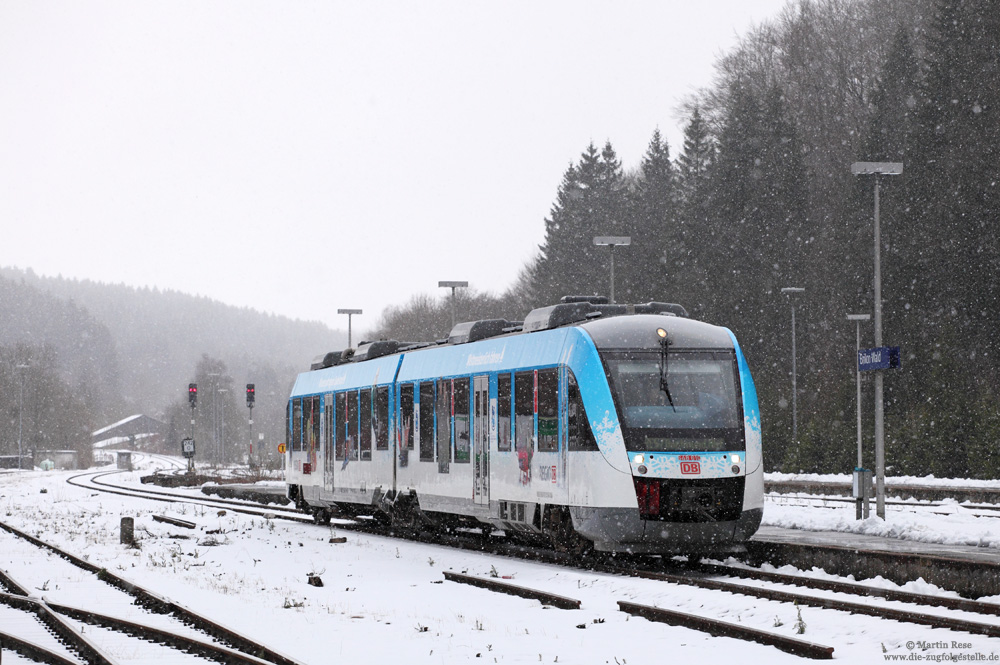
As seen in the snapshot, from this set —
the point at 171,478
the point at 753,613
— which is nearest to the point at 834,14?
the point at 171,478

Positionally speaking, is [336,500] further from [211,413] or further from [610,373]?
[211,413]

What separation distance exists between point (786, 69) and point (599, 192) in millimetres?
20563

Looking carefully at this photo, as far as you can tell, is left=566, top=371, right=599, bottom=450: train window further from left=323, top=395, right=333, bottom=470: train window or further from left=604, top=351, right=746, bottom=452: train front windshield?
left=323, top=395, right=333, bottom=470: train window

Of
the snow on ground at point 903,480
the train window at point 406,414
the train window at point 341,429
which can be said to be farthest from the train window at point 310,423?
the snow on ground at point 903,480

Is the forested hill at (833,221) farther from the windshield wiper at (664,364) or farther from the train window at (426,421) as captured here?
the windshield wiper at (664,364)

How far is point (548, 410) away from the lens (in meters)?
17.4

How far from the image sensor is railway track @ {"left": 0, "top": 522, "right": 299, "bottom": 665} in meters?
10.3

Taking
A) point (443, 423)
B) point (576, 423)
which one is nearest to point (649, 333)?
point (576, 423)

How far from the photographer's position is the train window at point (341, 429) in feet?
86.5

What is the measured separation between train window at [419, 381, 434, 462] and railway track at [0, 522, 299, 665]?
20.0ft

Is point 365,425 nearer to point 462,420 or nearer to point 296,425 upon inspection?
point 462,420

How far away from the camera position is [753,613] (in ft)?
39.8

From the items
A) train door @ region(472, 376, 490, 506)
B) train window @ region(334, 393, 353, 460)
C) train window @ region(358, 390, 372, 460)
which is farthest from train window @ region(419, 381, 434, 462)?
train window @ region(334, 393, 353, 460)

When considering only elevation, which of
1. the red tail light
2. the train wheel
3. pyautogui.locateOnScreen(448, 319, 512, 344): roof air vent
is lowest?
the train wheel
